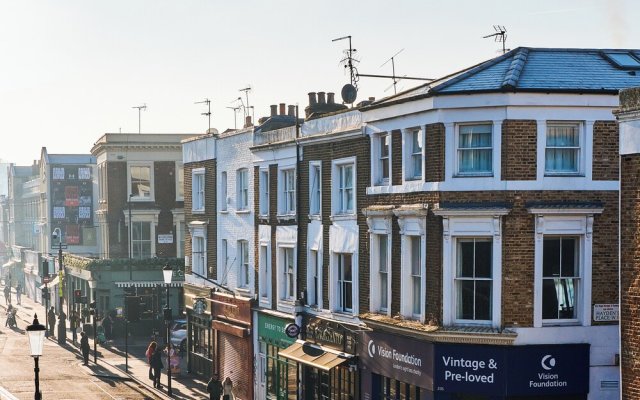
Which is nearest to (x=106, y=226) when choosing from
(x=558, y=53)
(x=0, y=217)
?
(x=558, y=53)

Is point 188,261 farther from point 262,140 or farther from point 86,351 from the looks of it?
point 262,140

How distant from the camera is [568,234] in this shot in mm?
30297

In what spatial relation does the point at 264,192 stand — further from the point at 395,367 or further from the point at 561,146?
the point at 561,146

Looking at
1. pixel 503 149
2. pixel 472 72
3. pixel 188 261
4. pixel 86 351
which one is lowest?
pixel 86 351

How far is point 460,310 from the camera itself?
102 feet

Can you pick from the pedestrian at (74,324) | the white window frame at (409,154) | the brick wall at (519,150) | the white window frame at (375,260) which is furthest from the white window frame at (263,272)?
the pedestrian at (74,324)

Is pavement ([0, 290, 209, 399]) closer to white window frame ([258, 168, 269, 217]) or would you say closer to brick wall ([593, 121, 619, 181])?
white window frame ([258, 168, 269, 217])

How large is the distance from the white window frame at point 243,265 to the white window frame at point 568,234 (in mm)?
20388

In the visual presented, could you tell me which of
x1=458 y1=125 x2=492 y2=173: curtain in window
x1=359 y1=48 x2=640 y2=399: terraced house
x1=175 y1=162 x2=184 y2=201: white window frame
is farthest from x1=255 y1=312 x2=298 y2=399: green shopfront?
x1=175 y1=162 x2=184 y2=201: white window frame

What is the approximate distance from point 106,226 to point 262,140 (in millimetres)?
41245

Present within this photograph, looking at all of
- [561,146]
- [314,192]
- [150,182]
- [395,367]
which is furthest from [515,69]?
[150,182]

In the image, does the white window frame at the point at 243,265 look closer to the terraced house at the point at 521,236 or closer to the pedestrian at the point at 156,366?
the pedestrian at the point at 156,366

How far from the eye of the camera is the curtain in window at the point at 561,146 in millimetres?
30453

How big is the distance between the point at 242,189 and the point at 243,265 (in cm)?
321
